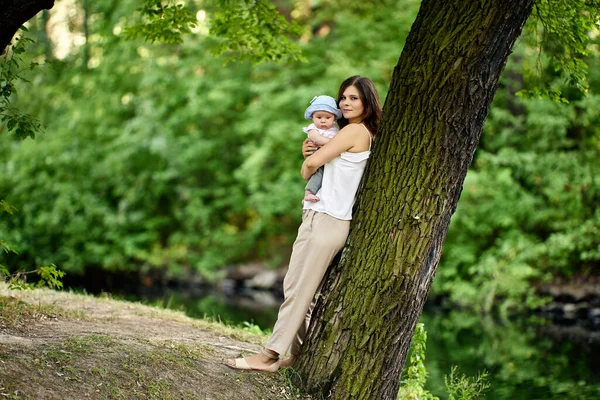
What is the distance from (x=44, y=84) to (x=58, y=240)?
476cm

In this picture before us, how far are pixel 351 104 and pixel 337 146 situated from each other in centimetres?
33

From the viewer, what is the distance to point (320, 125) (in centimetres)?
430

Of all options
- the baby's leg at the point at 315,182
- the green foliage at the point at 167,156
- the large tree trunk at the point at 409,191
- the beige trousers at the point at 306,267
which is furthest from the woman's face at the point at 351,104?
the green foliage at the point at 167,156

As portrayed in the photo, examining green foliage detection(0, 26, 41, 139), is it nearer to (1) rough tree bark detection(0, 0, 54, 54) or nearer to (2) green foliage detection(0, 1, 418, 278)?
(1) rough tree bark detection(0, 0, 54, 54)

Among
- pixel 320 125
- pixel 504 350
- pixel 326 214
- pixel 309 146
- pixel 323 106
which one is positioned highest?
pixel 323 106

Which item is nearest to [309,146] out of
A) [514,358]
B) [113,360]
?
[113,360]

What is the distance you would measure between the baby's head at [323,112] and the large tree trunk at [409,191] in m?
0.37

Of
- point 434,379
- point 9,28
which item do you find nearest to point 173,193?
point 434,379

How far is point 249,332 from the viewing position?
20.4 feet

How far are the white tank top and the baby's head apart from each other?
211mm

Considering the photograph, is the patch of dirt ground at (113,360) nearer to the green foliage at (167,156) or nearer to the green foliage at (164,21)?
the green foliage at (164,21)

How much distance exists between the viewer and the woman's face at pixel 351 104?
4.25 metres

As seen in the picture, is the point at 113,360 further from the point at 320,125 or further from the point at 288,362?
the point at 320,125

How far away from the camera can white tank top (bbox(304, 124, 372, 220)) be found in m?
4.16
